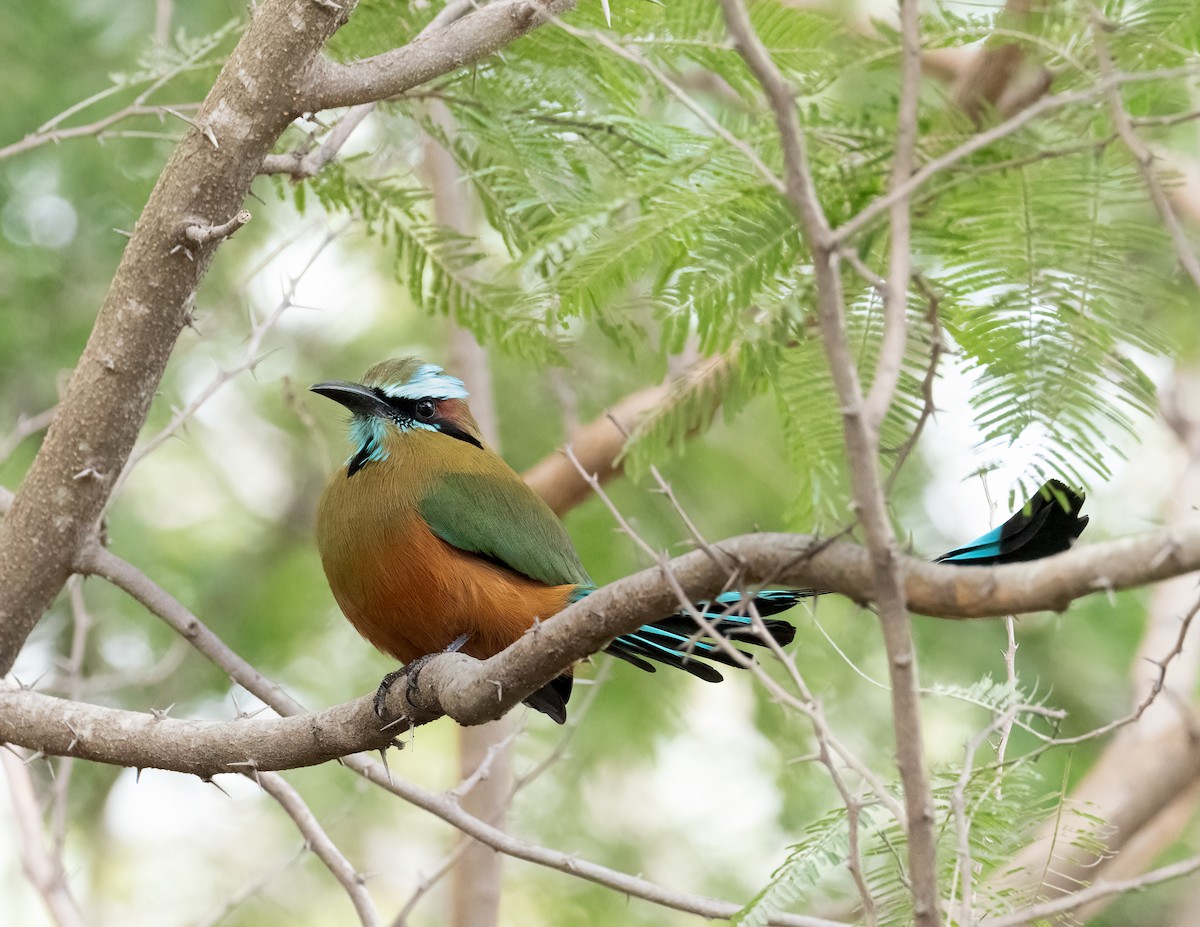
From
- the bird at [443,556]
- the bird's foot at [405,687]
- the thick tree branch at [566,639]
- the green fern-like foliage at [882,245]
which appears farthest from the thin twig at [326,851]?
the green fern-like foliage at [882,245]

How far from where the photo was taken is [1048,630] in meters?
7.20

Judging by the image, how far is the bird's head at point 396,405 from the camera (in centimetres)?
459

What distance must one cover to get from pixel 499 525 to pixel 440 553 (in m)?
0.21

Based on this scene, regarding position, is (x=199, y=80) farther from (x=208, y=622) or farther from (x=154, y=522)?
(x=154, y=522)

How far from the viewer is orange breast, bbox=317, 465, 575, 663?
13.5 feet

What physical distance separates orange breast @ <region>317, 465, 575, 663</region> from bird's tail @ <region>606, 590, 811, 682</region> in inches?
13.5

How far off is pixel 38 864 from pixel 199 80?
2.91m

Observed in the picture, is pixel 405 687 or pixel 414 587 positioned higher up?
pixel 414 587

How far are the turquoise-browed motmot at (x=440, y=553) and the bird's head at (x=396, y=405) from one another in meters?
0.01

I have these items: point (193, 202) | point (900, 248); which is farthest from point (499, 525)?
point (900, 248)

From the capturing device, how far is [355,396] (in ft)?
15.2

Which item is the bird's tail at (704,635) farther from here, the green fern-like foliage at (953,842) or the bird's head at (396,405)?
the bird's head at (396,405)

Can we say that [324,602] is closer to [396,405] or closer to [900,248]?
[396,405]

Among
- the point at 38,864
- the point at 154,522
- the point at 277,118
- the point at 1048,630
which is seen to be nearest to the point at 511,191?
the point at 277,118
